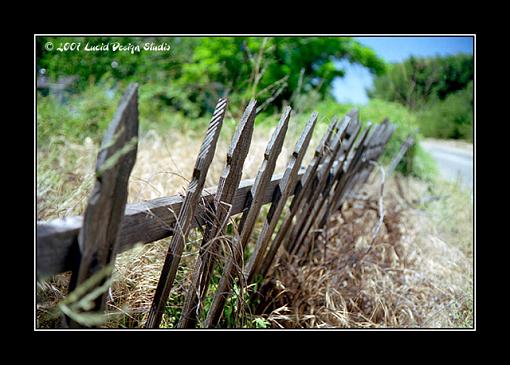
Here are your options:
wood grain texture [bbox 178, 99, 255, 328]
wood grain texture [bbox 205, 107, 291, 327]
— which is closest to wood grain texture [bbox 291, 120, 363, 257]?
wood grain texture [bbox 205, 107, 291, 327]

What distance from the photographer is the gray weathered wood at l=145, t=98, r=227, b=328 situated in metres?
1.27

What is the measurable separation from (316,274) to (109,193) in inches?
65.7

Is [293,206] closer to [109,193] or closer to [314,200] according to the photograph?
[314,200]

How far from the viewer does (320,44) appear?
9219mm

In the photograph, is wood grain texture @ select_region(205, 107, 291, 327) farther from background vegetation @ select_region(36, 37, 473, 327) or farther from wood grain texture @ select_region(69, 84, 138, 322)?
wood grain texture @ select_region(69, 84, 138, 322)

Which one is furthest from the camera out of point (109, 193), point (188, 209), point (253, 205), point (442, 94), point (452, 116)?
point (442, 94)

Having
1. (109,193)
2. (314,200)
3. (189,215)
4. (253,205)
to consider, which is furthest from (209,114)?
(109,193)

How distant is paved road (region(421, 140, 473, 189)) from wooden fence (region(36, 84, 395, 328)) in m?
3.75

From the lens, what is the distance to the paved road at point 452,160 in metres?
5.71

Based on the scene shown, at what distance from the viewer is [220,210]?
151 centimetres

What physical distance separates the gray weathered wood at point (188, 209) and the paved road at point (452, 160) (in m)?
4.78

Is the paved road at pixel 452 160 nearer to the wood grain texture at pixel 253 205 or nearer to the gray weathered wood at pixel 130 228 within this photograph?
the wood grain texture at pixel 253 205

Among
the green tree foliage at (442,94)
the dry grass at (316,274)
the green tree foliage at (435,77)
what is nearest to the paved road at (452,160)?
the green tree foliage at (442,94)

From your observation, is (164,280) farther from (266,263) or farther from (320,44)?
(320,44)
